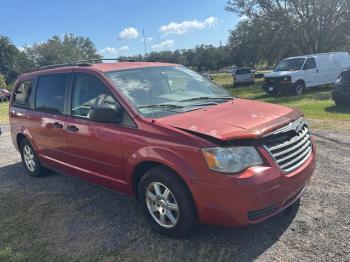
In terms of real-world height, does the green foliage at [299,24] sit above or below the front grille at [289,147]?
above

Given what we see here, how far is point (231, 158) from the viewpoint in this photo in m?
3.42

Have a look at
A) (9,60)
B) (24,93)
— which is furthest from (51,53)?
(24,93)

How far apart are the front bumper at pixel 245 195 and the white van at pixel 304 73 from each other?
1675 cm

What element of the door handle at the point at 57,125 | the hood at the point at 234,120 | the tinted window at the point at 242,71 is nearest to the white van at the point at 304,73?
the tinted window at the point at 242,71

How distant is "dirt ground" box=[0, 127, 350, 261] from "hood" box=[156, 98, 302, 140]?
3.60ft

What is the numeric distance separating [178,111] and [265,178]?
1292 millimetres

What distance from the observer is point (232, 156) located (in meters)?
3.43

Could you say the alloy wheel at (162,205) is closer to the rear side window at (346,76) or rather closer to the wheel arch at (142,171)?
the wheel arch at (142,171)

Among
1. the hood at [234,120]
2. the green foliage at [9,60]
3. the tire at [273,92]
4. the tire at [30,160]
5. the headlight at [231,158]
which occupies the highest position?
the green foliage at [9,60]

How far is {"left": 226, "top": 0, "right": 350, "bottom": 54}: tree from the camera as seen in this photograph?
2852cm

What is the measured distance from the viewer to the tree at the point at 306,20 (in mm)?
28516

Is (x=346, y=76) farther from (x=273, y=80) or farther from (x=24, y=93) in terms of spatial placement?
(x=24, y=93)

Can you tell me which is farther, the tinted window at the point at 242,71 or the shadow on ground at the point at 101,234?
the tinted window at the point at 242,71

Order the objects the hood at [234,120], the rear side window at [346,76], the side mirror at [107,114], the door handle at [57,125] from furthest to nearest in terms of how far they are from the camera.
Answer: the rear side window at [346,76] → the door handle at [57,125] → the side mirror at [107,114] → the hood at [234,120]
